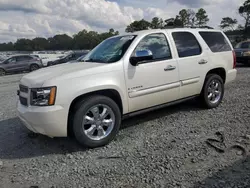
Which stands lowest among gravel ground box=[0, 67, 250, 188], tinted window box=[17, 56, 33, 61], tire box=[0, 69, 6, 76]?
gravel ground box=[0, 67, 250, 188]

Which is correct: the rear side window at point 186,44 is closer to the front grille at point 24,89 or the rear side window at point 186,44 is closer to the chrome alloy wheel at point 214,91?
the chrome alloy wheel at point 214,91

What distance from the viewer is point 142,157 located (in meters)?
3.48

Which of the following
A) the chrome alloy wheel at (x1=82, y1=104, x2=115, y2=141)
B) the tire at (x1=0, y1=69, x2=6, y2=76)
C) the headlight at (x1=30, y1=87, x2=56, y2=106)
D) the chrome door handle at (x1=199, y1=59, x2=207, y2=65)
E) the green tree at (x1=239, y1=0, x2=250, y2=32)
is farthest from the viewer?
the green tree at (x1=239, y1=0, x2=250, y2=32)

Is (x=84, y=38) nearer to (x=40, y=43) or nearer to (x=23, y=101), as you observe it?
(x=40, y=43)

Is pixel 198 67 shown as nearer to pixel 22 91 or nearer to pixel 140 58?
pixel 140 58

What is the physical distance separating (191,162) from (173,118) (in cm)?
183

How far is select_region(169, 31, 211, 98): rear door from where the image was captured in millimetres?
4842

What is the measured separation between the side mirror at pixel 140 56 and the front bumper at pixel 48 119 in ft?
4.66

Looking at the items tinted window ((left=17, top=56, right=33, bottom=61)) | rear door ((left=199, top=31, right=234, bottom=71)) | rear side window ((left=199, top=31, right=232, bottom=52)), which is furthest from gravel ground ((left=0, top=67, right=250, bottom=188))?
tinted window ((left=17, top=56, right=33, bottom=61))

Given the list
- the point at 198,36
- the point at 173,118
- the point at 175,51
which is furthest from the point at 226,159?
the point at 198,36

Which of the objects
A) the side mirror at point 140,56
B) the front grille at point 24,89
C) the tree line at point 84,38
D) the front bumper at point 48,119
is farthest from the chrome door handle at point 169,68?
the tree line at point 84,38

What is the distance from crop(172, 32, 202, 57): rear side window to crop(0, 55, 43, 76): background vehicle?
1847 centimetres

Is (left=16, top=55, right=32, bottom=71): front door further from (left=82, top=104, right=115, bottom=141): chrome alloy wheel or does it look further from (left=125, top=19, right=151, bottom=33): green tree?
(left=82, top=104, right=115, bottom=141): chrome alloy wheel

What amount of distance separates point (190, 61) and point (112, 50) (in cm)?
162
